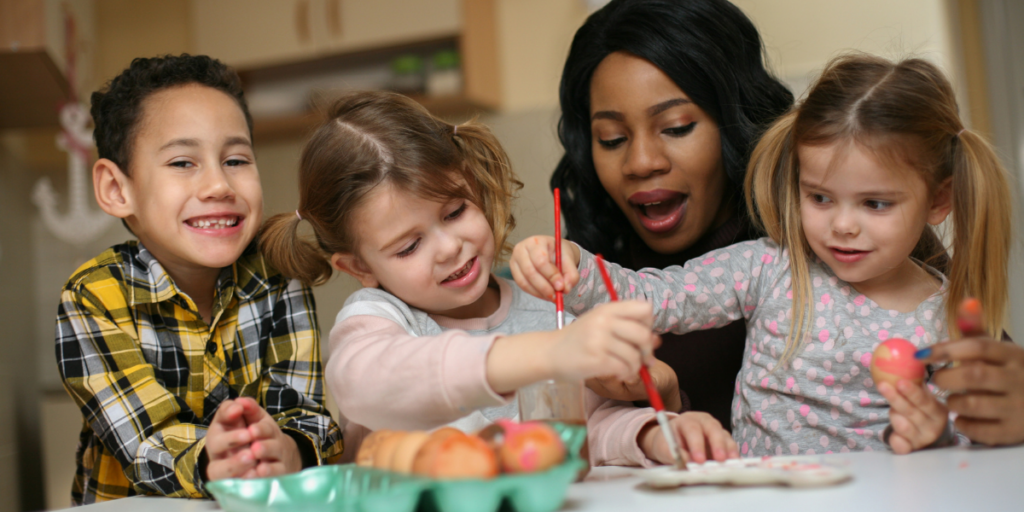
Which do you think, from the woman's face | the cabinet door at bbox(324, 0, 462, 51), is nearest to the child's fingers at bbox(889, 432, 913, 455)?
the woman's face

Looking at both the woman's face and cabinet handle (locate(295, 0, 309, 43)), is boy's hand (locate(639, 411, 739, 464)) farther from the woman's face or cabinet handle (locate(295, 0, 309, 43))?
cabinet handle (locate(295, 0, 309, 43))

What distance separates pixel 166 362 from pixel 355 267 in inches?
11.7

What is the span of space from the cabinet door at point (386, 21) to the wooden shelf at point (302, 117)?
0.23 meters

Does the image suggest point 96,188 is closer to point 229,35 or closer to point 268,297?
point 268,297

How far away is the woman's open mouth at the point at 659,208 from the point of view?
1.25 m

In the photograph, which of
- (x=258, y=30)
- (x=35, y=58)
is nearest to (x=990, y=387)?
(x=35, y=58)

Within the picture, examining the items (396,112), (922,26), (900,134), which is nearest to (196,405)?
(396,112)

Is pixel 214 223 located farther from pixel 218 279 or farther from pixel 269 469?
pixel 269 469

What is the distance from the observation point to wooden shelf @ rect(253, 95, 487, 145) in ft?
8.91

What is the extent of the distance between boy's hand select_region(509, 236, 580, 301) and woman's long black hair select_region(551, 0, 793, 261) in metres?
0.53

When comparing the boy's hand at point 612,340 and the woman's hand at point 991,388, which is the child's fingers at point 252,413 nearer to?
the boy's hand at point 612,340

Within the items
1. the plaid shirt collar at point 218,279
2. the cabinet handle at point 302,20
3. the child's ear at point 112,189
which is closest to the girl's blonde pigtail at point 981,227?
the plaid shirt collar at point 218,279

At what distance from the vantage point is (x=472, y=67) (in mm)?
2658

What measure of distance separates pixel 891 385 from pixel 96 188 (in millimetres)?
1062
